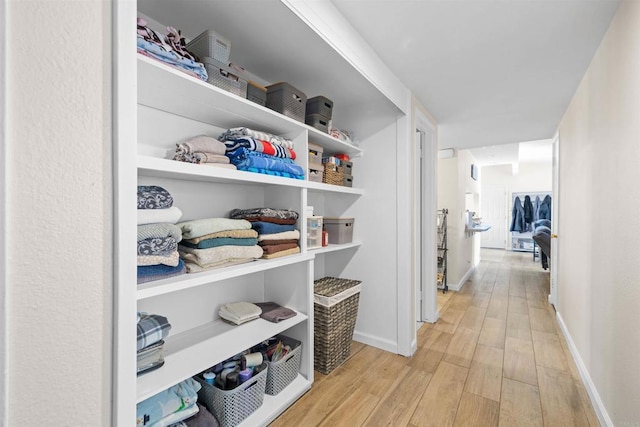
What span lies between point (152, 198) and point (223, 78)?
0.66 m

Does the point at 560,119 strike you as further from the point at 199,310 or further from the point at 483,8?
the point at 199,310

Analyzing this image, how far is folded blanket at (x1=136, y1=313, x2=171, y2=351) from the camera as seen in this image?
44.1 inches

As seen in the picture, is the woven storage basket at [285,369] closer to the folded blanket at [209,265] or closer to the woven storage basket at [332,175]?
the folded blanket at [209,265]

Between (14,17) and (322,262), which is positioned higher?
(14,17)

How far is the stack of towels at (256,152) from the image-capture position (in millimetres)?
1487

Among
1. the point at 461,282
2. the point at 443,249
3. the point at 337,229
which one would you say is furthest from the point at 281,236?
the point at 461,282

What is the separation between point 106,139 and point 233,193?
3.64 ft

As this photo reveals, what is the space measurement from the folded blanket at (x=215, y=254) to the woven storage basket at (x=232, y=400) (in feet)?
2.12

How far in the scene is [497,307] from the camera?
11.6 feet

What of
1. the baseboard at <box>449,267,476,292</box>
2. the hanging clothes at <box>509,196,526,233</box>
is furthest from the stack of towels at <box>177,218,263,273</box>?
the hanging clothes at <box>509,196,526,233</box>

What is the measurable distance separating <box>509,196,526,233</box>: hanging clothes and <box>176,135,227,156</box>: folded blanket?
8739 millimetres

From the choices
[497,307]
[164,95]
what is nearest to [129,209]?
[164,95]

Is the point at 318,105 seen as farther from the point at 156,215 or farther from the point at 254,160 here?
the point at 156,215

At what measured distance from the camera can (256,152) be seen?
5.03ft
